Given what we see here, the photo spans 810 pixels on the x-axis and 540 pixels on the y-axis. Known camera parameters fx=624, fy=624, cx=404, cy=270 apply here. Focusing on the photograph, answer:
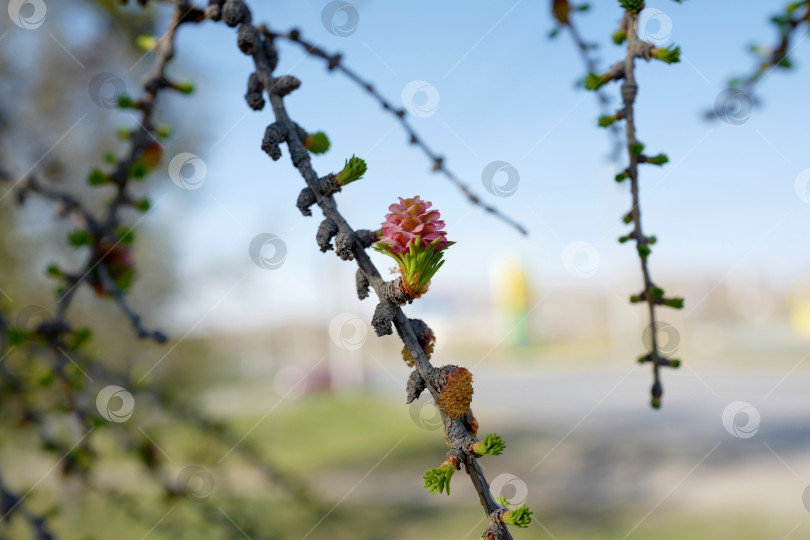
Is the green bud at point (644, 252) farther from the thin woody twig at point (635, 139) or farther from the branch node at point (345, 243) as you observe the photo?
the branch node at point (345, 243)

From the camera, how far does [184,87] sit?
97 centimetres

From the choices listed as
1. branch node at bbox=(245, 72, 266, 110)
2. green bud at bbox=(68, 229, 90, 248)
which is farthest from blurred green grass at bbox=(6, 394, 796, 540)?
branch node at bbox=(245, 72, 266, 110)

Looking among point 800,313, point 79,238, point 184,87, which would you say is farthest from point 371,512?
point 800,313

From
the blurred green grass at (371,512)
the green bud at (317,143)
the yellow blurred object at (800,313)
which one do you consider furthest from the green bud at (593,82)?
the yellow blurred object at (800,313)

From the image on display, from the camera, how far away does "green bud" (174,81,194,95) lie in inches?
37.9

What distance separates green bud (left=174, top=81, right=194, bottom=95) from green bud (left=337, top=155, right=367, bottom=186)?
59 cm

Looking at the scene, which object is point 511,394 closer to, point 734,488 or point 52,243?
point 734,488

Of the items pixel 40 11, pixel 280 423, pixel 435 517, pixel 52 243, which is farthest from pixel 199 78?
pixel 280 423

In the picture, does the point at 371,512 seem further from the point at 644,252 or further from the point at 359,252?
the point at 359,252

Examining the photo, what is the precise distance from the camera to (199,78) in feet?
15.3

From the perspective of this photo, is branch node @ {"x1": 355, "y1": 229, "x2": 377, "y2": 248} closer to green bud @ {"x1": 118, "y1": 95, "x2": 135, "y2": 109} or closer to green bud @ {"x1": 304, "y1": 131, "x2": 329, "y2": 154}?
green bud @ {"x1": 304, "y1": 131, "x2": 329, "y2": 154}

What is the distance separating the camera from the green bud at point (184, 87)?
3.15 feet

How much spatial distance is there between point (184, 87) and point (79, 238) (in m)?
0.30

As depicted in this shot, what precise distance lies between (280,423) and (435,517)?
16.3ft
